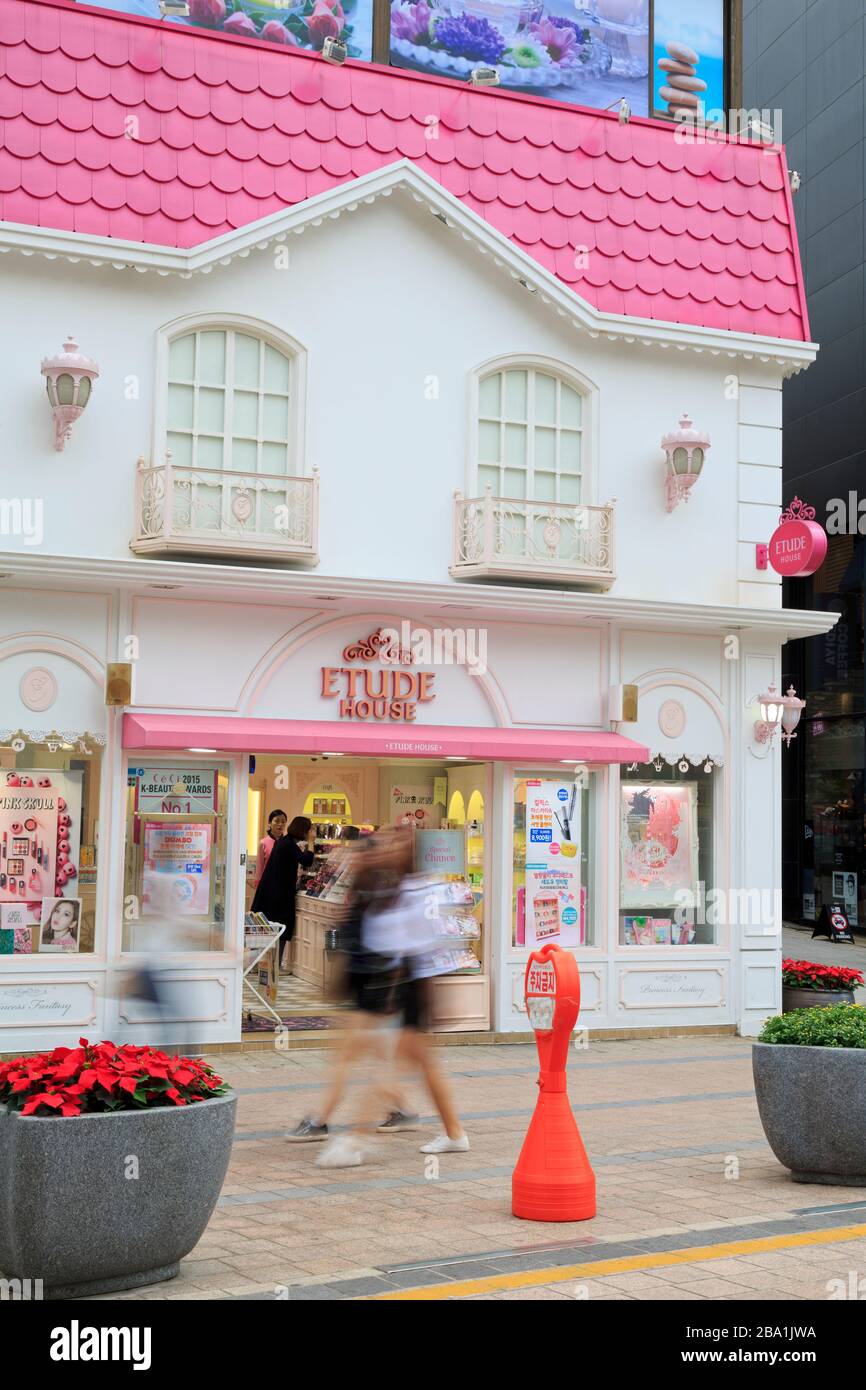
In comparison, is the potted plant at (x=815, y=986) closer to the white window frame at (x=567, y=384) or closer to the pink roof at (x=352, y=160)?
the white window frame at (x=567, y=384)

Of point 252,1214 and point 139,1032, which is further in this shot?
point 139,1032

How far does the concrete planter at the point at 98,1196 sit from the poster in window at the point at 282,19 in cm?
1098

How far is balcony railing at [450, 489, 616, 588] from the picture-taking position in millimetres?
13773

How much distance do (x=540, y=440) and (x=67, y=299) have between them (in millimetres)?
4530

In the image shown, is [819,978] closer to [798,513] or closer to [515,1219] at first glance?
[798,513]

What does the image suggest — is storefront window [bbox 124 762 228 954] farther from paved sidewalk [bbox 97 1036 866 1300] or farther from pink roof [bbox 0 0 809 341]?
pink roof [bbox 0 0 809 341]

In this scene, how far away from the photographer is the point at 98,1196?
594cm

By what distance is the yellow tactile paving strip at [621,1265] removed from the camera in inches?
241

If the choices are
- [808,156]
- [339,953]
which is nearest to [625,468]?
[339,953]

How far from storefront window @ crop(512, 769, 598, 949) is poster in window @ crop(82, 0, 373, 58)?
721cm

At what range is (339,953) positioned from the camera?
9.29 m

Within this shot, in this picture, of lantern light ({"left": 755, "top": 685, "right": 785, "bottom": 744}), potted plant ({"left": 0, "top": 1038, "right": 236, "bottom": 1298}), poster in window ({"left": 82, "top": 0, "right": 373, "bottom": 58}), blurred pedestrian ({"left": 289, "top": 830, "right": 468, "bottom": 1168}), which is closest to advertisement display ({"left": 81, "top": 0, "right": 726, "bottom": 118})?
poster in window ({"left": 82, "top": 0, "right": 373, "bottom": 58})

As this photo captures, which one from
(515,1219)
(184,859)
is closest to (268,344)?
(184,859)

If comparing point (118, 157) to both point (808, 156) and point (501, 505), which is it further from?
point (808, 156)
